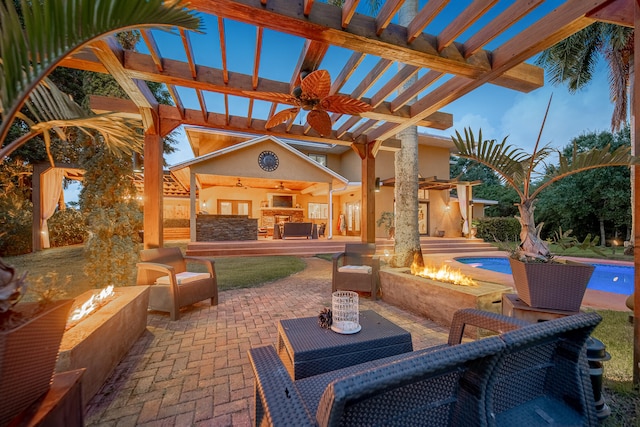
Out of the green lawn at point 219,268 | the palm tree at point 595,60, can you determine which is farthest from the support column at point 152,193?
the palm tree at point 595,60

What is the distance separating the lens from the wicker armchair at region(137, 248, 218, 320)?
3.46 metres

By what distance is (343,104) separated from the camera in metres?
3.07

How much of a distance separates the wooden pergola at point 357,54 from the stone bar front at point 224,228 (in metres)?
7.04

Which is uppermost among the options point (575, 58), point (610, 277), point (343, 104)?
point (575, 58)

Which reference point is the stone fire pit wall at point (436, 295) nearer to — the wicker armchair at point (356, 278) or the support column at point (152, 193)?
the wicker armchair at point (356, 278)

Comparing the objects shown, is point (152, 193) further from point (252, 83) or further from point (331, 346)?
point (331, 346)

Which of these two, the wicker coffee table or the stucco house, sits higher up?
the stucco house

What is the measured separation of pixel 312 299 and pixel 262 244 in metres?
6.26

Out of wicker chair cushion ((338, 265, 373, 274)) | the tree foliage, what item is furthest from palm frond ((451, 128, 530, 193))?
the tree foliage

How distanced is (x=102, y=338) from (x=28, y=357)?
1.22m

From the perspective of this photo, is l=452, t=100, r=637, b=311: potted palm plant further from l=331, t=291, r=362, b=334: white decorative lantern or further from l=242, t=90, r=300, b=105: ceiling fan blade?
l=242, t=90, r=300, b=105: ceiling fan blade

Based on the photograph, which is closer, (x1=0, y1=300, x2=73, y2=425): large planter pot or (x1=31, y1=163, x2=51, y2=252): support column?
(x1=0, y1=300, x2=73, y2=425): large planter pot

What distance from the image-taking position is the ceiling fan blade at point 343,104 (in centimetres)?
295

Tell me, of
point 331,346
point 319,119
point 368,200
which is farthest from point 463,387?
point 368,200
